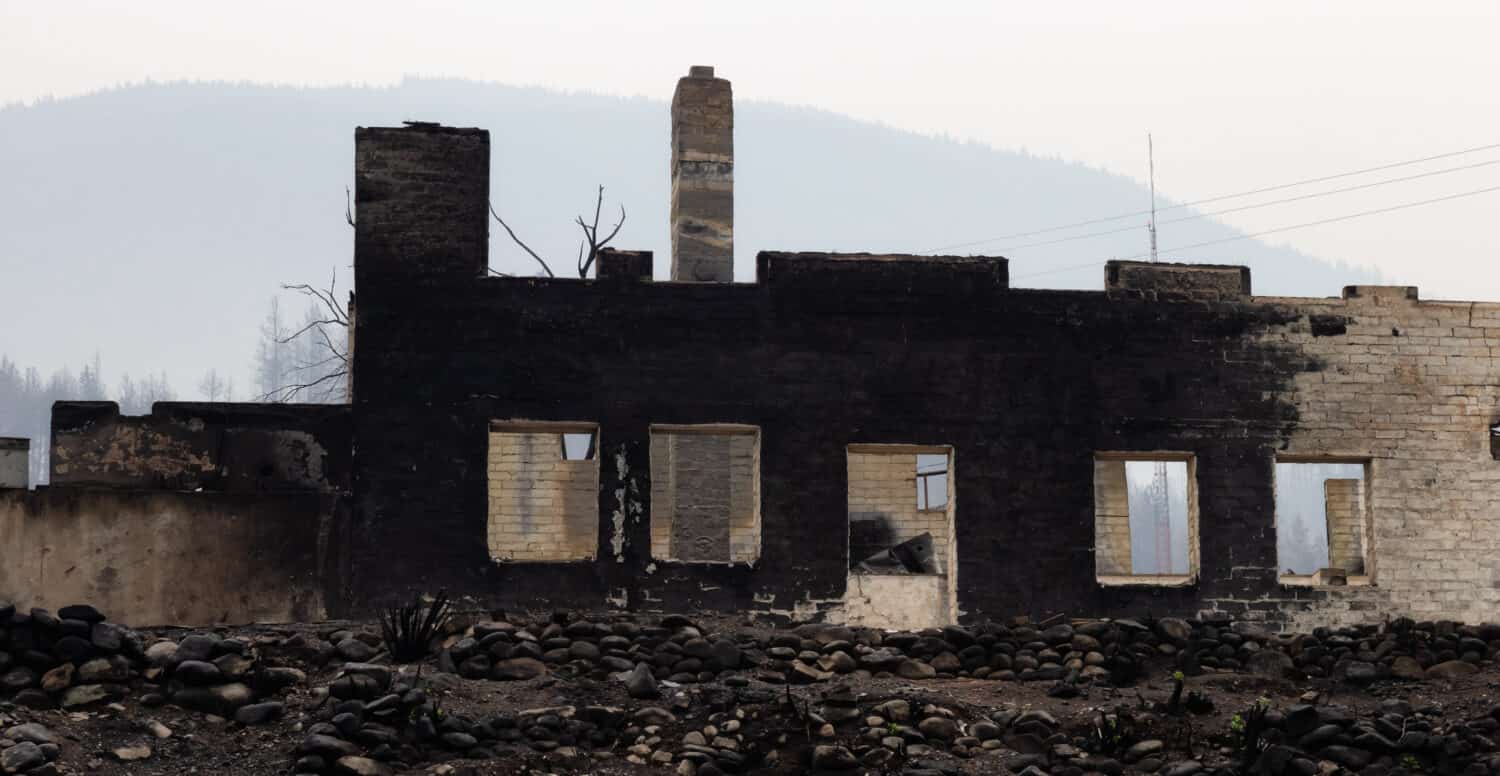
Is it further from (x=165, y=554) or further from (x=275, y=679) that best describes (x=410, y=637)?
(x=165, y=554)

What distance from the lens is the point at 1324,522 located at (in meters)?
97.9

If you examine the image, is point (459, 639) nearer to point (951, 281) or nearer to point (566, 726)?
point (566, 726)

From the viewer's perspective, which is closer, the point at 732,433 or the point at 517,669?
the point at 517,669

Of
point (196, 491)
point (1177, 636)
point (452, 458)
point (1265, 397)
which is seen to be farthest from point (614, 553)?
point (1265, 397)

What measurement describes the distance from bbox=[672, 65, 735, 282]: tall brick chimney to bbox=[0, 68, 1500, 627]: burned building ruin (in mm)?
3891

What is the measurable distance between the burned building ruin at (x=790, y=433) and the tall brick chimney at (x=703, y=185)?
3.89 meters

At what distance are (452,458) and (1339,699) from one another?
29.3 feet

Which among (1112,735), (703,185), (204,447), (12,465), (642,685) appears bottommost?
(1112,735)

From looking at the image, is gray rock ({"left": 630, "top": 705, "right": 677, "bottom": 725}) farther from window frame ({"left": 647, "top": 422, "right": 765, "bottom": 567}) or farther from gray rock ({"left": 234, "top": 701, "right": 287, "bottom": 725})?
window frame ({"left": 647, "top": 422, "right": 765, "bottom": 567})

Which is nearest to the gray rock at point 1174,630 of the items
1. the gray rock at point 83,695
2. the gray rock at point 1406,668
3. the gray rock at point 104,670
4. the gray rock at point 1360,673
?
the gray rock at point 1360,673

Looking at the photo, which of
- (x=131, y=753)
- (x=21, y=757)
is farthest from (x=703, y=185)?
(x=21, y=757)

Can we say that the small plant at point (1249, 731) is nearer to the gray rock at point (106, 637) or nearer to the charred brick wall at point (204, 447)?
the gray rock at point (106, 637)

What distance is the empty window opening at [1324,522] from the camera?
26.5m

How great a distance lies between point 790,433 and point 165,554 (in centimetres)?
630
